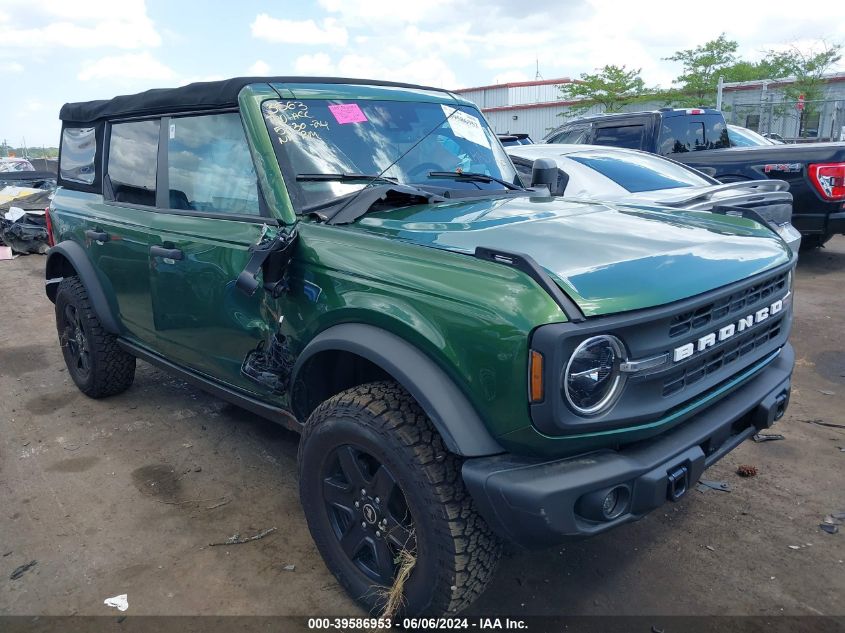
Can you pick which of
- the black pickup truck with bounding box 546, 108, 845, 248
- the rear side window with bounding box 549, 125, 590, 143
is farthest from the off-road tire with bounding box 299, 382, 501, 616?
the rear side window with bounding box 549, 125, 590, 143

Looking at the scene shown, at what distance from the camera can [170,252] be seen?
331 cm

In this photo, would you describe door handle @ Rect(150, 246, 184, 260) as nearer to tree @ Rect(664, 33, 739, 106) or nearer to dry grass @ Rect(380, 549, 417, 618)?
dry grass @ Rect(380, 549, 417, 618)

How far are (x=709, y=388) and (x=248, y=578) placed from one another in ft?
6.47

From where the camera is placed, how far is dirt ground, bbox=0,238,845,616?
8.75 feet

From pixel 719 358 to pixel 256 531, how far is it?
215cm

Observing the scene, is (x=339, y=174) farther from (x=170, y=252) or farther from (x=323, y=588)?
(x=323, y=588)

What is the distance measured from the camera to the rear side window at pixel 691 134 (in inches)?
334

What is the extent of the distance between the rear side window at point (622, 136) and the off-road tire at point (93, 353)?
6635mm

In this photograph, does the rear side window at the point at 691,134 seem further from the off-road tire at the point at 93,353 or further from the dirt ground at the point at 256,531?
the off-road tire at the point at 93,353

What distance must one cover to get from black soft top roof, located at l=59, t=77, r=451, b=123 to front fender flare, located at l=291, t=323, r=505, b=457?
1.45m

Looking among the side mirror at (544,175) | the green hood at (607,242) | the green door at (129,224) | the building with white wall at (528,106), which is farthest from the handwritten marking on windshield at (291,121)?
the building with white wall at (528,106)

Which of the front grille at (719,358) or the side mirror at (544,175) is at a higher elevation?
the side mirror at (544,175)

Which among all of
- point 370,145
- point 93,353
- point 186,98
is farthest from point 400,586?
point 93,353

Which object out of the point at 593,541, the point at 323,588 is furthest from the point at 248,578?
the point at 593,541
